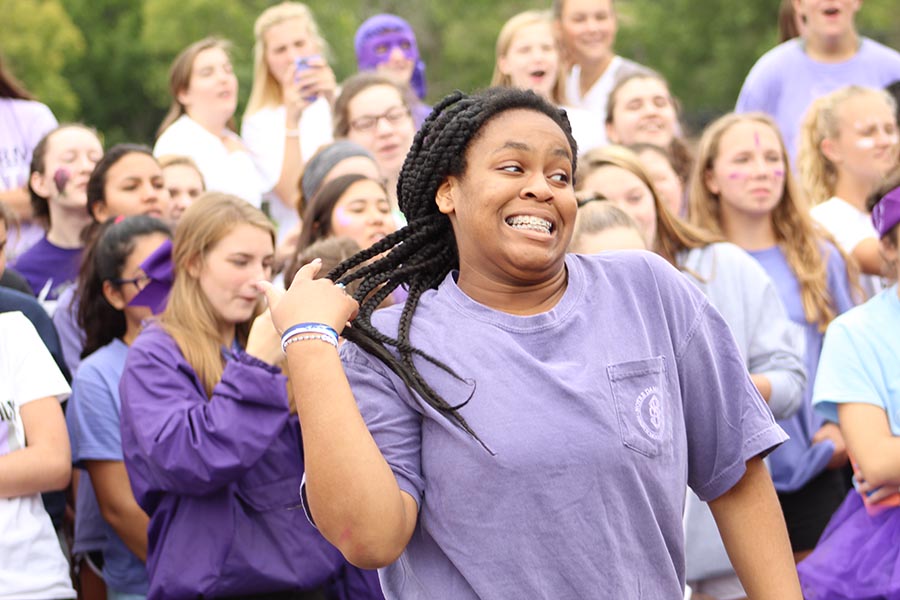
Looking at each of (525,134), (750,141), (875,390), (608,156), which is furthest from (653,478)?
(750,141)

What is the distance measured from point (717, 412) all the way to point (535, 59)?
16.2 feet

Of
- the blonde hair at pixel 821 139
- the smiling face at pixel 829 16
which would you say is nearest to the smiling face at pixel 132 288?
the blonde hair at pixel 821 139

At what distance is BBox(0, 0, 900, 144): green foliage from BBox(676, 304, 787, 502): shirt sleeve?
3137 centimetres

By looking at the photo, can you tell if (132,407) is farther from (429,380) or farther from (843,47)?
(843,47)

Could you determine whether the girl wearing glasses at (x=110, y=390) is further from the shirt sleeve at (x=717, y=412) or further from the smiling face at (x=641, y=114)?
the smiling face at (x=641, y=114)

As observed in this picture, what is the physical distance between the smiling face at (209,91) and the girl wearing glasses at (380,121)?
0.97 meters

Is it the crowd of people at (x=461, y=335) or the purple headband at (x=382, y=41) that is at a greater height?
the purple headband at (x=382, y=41)

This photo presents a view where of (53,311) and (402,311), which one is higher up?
(402,311)

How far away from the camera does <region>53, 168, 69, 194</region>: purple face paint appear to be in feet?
22.0

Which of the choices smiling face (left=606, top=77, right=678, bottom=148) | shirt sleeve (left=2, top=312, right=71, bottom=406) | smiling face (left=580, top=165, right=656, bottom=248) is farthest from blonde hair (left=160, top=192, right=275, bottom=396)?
smiling face (left=606, top=77, right=678, bottom=148)

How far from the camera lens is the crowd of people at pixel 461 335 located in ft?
9.17

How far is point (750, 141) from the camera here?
6254mm

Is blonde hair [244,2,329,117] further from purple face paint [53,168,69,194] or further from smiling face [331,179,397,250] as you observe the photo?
smiling face [331,179,397,250]

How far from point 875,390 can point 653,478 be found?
5.98ft
